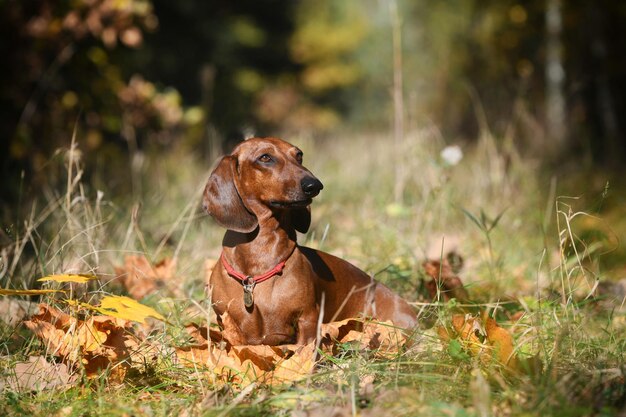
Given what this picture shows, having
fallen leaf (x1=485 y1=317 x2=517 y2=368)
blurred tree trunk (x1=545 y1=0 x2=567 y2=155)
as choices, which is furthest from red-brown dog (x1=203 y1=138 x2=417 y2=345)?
blurred tree trunk (x1=545 y1=0 x2=567 y2=155)

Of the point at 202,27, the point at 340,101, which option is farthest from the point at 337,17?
the point at 202,27

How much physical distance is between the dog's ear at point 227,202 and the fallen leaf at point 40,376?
77 centimetres

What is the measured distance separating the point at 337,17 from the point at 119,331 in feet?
90.0

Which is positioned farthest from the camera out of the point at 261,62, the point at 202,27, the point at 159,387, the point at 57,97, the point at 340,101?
the point at 340,101

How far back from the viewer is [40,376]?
2160 mm

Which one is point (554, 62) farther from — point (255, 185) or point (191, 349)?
point (191, 349)

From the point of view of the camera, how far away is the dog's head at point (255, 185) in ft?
8.04

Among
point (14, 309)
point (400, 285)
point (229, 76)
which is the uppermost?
point (14, 309)

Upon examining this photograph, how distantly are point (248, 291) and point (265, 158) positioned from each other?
520 mm

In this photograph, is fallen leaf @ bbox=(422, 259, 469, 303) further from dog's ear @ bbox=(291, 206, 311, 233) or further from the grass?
dog's ear @ bbox=(291, 206, 311, 233)

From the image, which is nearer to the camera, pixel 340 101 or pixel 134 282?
pixel 134 282

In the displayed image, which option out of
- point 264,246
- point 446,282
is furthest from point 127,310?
point 446,282

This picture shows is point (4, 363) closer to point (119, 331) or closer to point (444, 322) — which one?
point (119, 331)

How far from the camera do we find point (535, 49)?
11266mm
